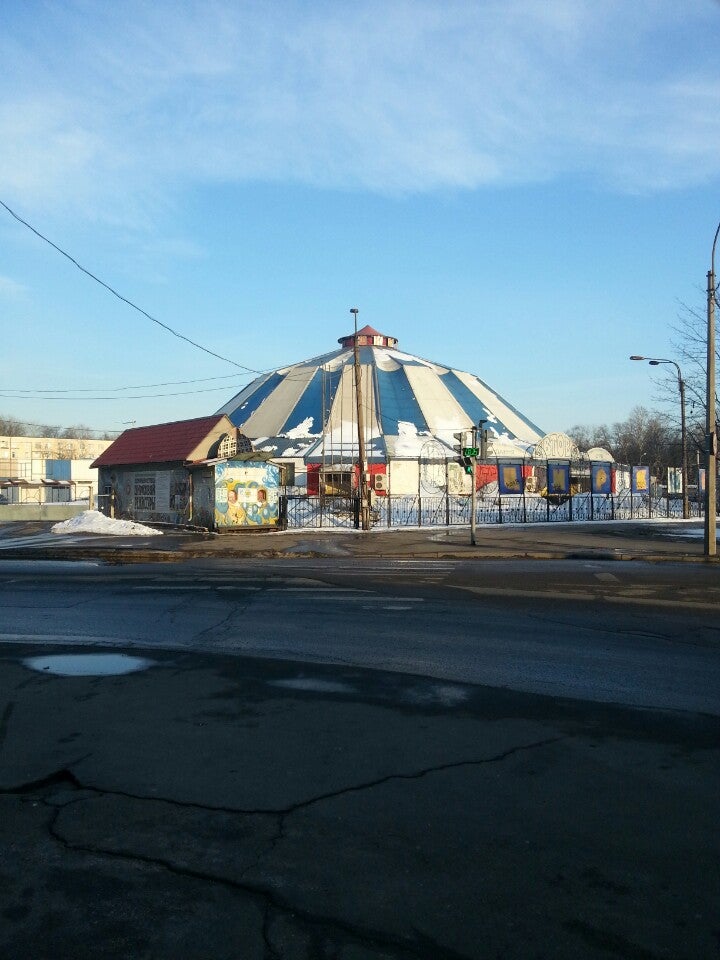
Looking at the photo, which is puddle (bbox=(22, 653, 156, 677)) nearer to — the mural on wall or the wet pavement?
the wet pavement

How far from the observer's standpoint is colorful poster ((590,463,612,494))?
142 feet

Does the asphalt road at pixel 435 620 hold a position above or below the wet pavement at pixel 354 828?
below

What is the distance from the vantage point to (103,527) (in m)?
32.8

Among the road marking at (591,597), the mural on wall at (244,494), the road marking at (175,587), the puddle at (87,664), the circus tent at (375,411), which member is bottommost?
the road marking at (591,597)

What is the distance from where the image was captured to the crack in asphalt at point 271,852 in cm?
341

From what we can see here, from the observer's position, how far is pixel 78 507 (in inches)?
1885

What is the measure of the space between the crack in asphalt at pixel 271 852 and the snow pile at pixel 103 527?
26604 mm

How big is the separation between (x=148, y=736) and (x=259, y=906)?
2757 mm

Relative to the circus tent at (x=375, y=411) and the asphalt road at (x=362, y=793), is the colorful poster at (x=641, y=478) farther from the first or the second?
the asphalt road at (x=362, y=793)

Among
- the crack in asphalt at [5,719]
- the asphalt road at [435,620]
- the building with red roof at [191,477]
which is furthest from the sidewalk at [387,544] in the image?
the crack in asphalt at [5,719]

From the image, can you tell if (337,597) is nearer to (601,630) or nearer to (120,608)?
(120,608)

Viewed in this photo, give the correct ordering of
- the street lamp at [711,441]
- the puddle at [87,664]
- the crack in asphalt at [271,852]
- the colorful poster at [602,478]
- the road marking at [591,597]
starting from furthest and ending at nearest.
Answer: the colorful poster at [602,478], the street lamp at [711,441], the road marking at [591,597], the puddle at [87,664], the crack in asphalt at [271,852]

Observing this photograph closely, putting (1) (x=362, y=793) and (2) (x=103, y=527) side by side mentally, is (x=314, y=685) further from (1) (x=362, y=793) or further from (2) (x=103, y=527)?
(2) (x=103, y=527)

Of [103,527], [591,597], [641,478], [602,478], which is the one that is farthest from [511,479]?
[591,597]
